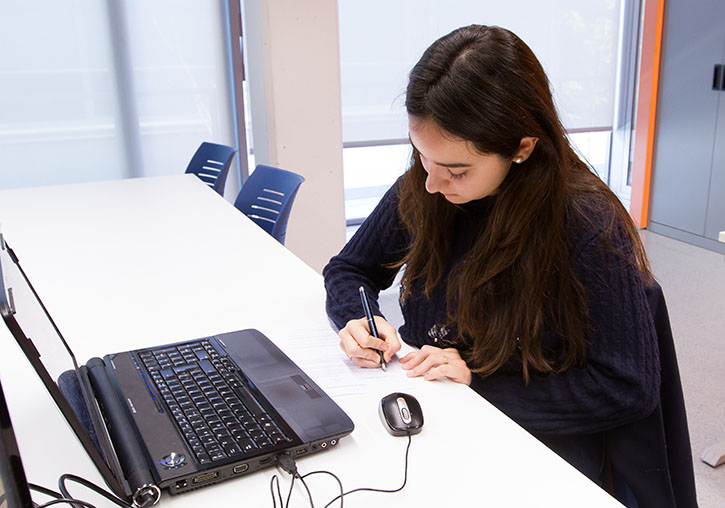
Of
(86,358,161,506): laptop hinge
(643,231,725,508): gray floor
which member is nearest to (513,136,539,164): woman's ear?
(86,358,161,506): laptop hinge

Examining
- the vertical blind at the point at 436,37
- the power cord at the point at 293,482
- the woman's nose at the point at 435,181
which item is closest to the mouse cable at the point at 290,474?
the power cord at the point at 293,482

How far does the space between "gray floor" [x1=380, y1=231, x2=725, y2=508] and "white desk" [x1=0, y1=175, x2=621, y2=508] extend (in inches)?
20.7

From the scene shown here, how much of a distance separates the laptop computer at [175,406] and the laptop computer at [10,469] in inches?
5.4

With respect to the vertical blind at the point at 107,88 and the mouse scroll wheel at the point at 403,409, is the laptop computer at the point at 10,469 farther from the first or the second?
the vertical blind at the point at 107,88

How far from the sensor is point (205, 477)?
32.3 inches

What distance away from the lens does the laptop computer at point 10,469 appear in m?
0.49

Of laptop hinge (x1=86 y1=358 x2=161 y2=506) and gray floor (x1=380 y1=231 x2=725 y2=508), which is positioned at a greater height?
laptop hinge (x1=86 y1=358 x2=161 y2=506)

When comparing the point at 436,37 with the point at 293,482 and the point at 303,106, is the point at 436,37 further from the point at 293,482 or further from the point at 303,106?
the point at 293,482

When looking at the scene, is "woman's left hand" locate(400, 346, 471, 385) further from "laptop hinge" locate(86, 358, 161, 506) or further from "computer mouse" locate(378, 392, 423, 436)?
"laptop hinge" locate(86, 358, 161, 506)

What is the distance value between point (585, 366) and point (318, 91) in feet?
8.79

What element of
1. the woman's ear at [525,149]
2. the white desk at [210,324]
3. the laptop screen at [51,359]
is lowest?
the white desk at [210,324]

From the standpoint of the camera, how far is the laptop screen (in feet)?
2.09

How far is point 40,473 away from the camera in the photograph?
34.3 inches

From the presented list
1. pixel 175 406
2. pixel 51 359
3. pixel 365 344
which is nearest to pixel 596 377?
pixel 365 344
